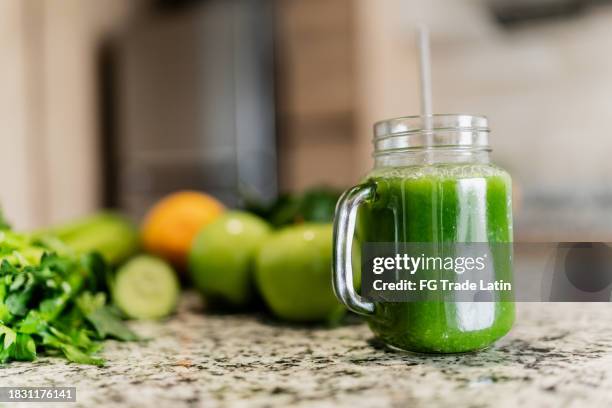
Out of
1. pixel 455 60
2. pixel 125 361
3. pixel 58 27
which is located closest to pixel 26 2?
pixel 58 27

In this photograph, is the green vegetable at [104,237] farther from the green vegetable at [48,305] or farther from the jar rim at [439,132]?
the jar rim at [439,132]

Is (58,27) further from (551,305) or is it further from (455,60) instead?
(551,305)

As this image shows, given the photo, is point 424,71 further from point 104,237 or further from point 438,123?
point 104,237

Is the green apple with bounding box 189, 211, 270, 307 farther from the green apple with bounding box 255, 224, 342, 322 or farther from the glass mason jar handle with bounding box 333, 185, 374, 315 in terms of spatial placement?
the glass mason jar handle with bounding box 333, 185, 374, 315

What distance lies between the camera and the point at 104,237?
1.00m

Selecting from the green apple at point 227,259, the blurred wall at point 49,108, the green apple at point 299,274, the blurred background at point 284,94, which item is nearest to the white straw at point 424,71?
the green apple at point 299,274

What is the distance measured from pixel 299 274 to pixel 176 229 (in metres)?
0.36

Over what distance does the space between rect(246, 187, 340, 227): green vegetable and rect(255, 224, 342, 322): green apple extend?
0.09 m

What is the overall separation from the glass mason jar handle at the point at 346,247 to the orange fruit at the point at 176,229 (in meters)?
0.47

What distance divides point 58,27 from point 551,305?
2593mm

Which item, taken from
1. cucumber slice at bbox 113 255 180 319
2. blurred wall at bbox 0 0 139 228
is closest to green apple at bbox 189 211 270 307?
cucumber slice at bbox 113 255 180 319

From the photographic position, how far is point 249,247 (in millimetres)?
866

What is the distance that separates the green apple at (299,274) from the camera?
77 cm

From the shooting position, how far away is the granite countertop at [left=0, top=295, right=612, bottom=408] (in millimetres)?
492
